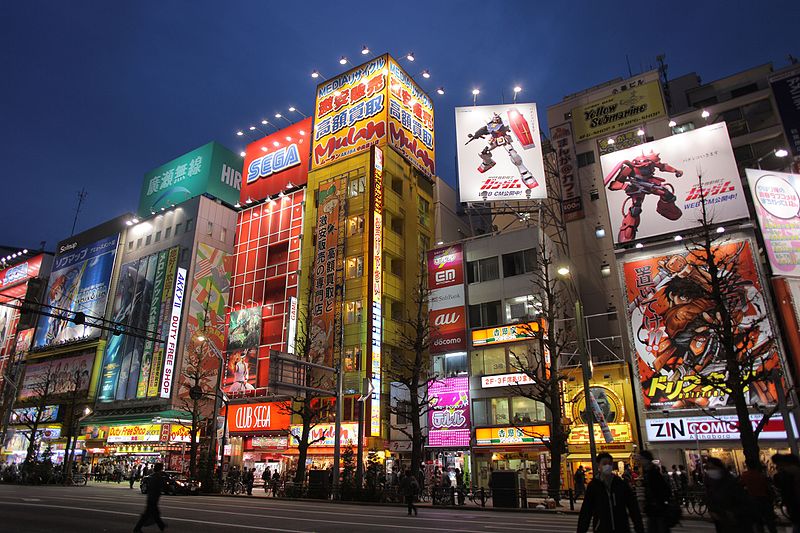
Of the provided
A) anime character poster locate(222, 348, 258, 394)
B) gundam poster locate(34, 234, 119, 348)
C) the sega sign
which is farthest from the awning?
the sega sign

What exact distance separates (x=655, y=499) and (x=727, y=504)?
97 centimetres

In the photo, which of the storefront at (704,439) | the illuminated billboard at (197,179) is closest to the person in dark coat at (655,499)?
the storefront at (704,439)

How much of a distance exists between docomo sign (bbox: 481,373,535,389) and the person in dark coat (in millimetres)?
25652

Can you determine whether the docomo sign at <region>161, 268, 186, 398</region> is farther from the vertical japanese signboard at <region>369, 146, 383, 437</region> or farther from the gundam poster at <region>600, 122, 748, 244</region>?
the gundam poster at <region>600, 122, 748, 244</region>

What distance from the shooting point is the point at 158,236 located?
5684 centimetres

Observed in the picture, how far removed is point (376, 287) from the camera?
39406 millimetres

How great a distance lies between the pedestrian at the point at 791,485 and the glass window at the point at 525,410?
24.7 metres

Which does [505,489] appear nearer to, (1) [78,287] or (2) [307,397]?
(2) [307,397]

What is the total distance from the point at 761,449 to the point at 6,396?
75.7 m

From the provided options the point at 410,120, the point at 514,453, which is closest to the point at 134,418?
the point at 514,453

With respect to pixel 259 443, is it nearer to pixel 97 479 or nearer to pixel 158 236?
pixel 97 479

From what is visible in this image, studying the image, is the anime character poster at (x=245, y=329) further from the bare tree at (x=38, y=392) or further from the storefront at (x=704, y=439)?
the storefront at (x=704, y=439)

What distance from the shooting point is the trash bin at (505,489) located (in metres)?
20.9

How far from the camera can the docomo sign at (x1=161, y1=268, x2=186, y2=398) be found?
4675cm
